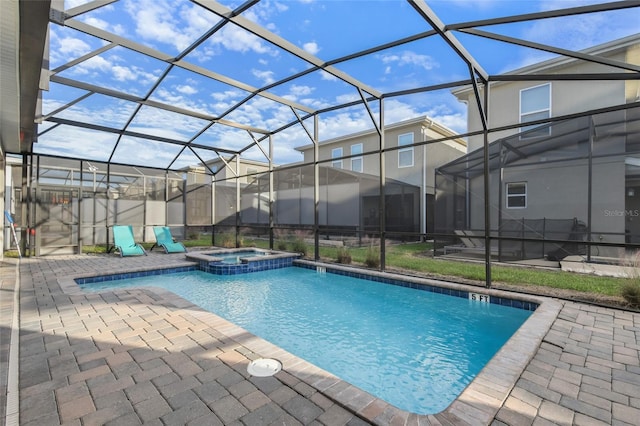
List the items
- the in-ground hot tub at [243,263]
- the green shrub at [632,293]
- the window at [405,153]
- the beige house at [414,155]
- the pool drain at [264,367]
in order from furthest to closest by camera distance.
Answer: the window at [405,153] < the beige house at [414,155] < the in-ground hot tub at [243,263] < the green shrub at [632,293] < the pool drain at [264,367]

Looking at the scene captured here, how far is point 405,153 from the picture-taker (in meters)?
13.3

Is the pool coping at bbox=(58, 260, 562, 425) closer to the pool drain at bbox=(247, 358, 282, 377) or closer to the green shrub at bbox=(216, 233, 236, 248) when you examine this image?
the pool drain at bbox=(247, 358, 282, 377)

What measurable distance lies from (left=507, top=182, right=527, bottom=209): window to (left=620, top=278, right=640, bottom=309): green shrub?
4262mm

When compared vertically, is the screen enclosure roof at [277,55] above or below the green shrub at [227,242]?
above

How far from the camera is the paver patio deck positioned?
5.84ft

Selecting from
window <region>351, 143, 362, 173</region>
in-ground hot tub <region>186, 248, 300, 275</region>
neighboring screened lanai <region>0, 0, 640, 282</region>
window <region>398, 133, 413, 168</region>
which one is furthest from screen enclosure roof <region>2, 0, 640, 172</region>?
window <region>351, 143, 362, 173</region>

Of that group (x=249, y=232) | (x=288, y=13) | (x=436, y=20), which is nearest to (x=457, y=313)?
(x=436, y=20)

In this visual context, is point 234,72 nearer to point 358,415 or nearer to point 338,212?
point 358,415

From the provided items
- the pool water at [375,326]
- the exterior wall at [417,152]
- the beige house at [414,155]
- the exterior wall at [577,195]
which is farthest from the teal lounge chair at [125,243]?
the exterior wall at [577,195]

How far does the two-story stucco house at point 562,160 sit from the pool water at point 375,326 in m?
2.99

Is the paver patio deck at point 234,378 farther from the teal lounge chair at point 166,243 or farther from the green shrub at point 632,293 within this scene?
the teal lounge chair at point 166,243

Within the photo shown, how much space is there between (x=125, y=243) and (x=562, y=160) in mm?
11424

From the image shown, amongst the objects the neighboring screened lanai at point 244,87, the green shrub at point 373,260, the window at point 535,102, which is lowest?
the green shrub at point 373,260

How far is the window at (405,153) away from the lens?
518 inches
